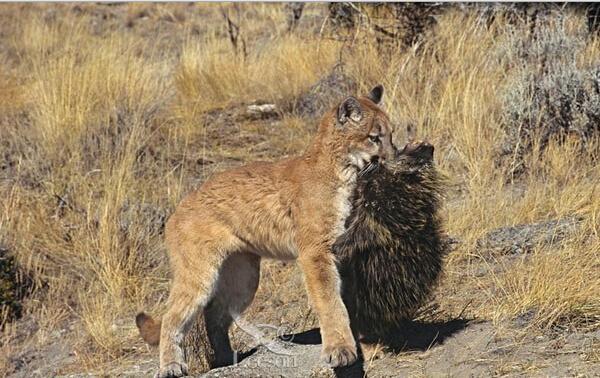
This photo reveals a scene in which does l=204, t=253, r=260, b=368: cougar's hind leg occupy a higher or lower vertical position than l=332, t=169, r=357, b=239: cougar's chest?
lower

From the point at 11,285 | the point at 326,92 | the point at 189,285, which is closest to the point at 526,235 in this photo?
the point at 189,285

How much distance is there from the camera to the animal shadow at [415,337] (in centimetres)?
562

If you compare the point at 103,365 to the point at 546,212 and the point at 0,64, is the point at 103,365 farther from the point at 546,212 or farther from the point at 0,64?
the point at 0,64

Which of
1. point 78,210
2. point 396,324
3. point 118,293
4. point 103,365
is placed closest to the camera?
point 396,324

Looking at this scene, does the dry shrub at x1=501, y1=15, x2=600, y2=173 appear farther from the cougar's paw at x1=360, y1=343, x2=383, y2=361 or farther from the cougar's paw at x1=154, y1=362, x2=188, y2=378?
the cougar's paw at x1=154, y1=362, x2=188, y2=378

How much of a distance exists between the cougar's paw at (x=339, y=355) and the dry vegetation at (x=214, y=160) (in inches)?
38.6

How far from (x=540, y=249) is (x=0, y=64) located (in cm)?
930

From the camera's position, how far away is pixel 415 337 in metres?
5.82

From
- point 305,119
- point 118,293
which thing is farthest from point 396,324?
point 305,119

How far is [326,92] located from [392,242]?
17.8 ft

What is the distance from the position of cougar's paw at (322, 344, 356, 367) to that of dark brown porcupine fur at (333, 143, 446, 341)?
1.45 feet

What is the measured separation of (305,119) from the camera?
1081 centimetres

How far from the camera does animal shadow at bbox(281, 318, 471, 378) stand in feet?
18.4

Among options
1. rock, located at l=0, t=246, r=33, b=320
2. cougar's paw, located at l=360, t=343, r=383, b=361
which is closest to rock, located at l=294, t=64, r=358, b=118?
rock, located at l=0, t=246, r=33, b=320
